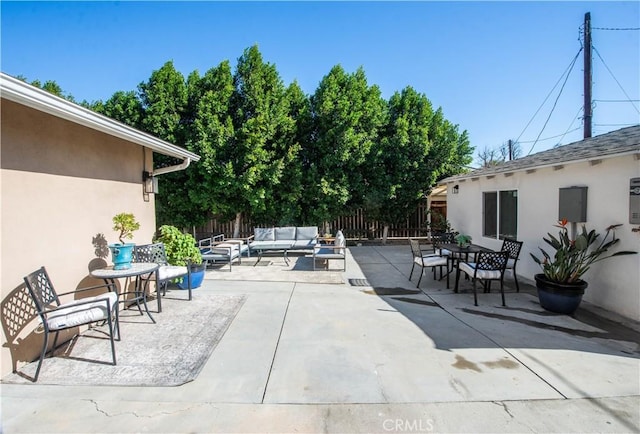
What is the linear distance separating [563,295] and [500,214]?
3820 millimetres

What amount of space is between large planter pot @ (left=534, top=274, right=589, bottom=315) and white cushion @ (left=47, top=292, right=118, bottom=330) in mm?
5876

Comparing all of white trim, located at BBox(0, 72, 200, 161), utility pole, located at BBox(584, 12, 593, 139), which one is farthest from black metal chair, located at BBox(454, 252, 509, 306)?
utility pole, located at BBox(584, 12, 593, 139)

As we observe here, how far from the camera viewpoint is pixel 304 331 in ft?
13.0

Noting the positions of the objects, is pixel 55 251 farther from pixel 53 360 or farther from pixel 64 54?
pixel 64 54

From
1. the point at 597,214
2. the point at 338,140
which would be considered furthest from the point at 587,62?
the point at 338,140

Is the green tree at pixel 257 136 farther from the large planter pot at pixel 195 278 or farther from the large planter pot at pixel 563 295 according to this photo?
the large planter pot at pixel 563 295

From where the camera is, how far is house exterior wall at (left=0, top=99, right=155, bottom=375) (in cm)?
299

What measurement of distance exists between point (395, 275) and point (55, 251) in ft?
20.0

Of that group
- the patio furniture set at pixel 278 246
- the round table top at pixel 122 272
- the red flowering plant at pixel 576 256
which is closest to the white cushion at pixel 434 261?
the red flowering plant at pixel 576 256

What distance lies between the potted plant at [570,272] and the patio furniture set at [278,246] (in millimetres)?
4055

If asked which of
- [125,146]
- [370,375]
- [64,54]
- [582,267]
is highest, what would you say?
[64,54]

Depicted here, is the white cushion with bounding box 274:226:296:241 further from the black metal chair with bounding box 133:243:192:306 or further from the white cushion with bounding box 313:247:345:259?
the black metal chair with bounding box 133:243:192:306

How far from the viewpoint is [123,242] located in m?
4.56

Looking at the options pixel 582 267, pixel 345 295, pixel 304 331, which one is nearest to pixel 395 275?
pixel 345 295
